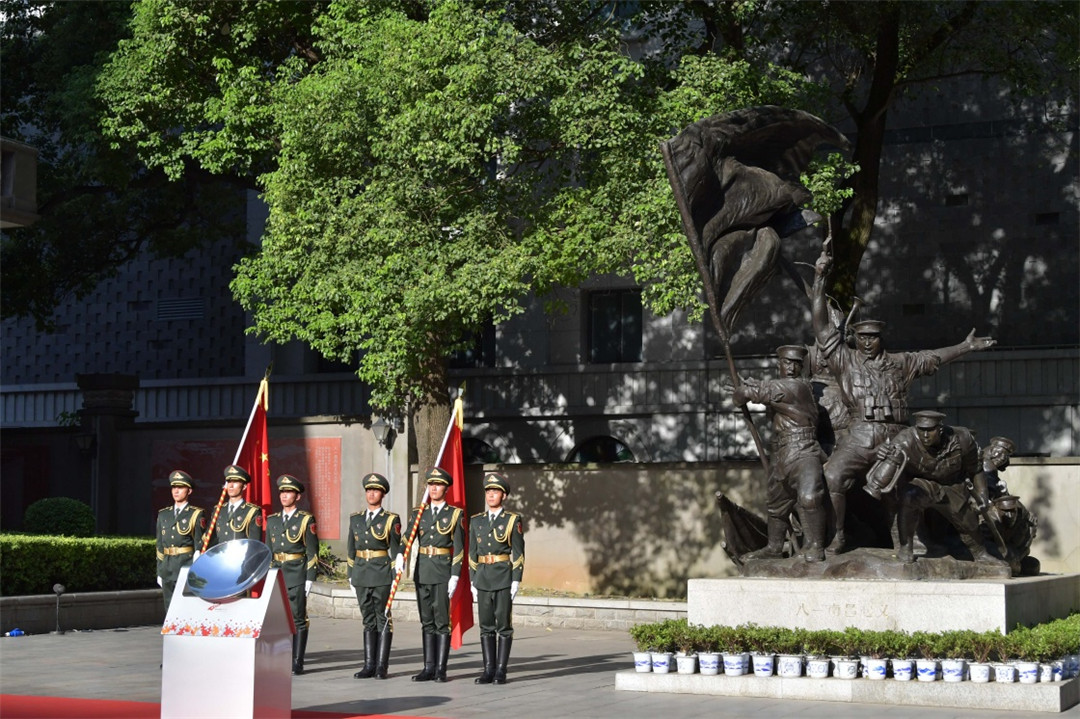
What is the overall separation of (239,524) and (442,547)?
1871mm

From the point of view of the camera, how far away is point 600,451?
25719 mm

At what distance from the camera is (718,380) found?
24531 mm

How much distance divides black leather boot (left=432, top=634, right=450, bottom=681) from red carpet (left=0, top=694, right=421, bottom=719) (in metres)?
2.01

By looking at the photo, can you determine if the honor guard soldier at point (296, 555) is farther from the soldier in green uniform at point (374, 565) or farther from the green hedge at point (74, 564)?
the green hedge at point (74, 564)

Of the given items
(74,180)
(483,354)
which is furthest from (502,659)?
(483,354)

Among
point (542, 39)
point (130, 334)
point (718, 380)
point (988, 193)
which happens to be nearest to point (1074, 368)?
point (988, 193)

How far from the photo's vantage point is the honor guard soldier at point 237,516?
12891 mm

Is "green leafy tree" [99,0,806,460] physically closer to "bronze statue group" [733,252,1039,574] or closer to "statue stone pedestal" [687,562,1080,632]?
"bronze statue group" [733,252,1039,574]

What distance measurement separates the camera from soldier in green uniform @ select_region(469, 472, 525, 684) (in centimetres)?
1214

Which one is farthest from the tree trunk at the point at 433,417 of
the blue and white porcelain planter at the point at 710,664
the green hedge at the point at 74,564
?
the blue and white porcelain planter at the point at 710,664

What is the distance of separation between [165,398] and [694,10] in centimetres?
1381

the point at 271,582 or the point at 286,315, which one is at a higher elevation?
the point at 286,315

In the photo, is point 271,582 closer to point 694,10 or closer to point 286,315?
point 286,315

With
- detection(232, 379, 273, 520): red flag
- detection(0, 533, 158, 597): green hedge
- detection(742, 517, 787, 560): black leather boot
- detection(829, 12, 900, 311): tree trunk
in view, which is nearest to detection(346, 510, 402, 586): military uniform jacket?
detection(232, 379, 273, 520): red flag
